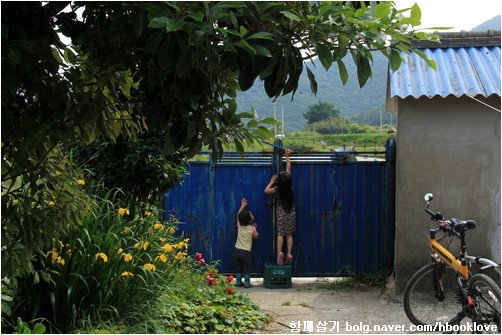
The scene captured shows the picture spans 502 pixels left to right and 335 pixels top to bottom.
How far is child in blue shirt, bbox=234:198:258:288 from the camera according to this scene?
10.2 metres

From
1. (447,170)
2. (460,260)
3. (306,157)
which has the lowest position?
(460,260)

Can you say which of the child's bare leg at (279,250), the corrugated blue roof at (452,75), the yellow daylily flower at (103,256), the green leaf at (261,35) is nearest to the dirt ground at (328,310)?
the child's bare leg at (279,250)

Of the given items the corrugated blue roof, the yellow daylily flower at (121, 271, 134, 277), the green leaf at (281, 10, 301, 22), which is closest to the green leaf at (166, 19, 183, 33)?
the green leaf at (281, 10, 301, 22)

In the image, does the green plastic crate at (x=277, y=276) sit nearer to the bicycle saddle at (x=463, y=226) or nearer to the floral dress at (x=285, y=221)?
the floral dress at (x=285, y=221)

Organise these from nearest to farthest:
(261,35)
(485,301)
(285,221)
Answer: (261,35), (485,301), (285,221)

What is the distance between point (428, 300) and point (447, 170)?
6.91ft

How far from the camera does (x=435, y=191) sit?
8539 millimetres

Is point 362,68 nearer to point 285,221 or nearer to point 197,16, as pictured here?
point 197,16

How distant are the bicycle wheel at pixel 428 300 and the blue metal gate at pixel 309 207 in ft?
11.3

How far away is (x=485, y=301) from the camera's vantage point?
19.3ft

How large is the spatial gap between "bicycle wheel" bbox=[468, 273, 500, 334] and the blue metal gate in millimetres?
4439

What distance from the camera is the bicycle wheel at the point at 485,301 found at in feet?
18.8

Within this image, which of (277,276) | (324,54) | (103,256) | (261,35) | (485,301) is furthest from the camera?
(277,276)

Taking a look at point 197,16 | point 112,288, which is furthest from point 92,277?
point 197,16
